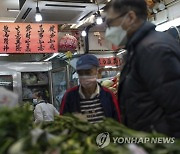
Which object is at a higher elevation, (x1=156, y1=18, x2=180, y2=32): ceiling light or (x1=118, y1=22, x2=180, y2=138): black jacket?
(x1=156, y1=18, x2=180, y2=32): ceiling light

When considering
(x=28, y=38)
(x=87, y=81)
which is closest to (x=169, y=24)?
(x=28, y=38)

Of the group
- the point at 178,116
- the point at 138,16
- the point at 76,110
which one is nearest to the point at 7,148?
the point at 178,116

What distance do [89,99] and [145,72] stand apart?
3.88 feet

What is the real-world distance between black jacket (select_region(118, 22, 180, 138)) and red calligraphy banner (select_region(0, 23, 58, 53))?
529 cm

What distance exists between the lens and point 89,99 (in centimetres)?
294

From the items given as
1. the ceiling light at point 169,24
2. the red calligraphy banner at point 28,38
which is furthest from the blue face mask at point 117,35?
the red calligraphy banner at point 28,38

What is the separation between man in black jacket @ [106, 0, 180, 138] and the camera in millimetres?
1759

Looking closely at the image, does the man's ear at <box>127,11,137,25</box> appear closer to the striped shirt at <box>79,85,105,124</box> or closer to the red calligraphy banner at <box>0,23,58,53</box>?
the striped shirt at <box>79,85,105,124</box>

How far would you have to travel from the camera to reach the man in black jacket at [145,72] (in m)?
1.76

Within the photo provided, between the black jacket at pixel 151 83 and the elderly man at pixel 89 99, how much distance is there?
2.76 feet

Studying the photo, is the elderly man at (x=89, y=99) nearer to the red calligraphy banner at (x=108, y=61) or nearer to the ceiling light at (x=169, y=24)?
the ceiling light at (x=169, y=24)

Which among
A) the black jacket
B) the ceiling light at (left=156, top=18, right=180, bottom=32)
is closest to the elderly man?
the black jacket

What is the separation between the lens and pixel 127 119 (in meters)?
2.04

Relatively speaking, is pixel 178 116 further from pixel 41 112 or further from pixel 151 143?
pixel 41 112
